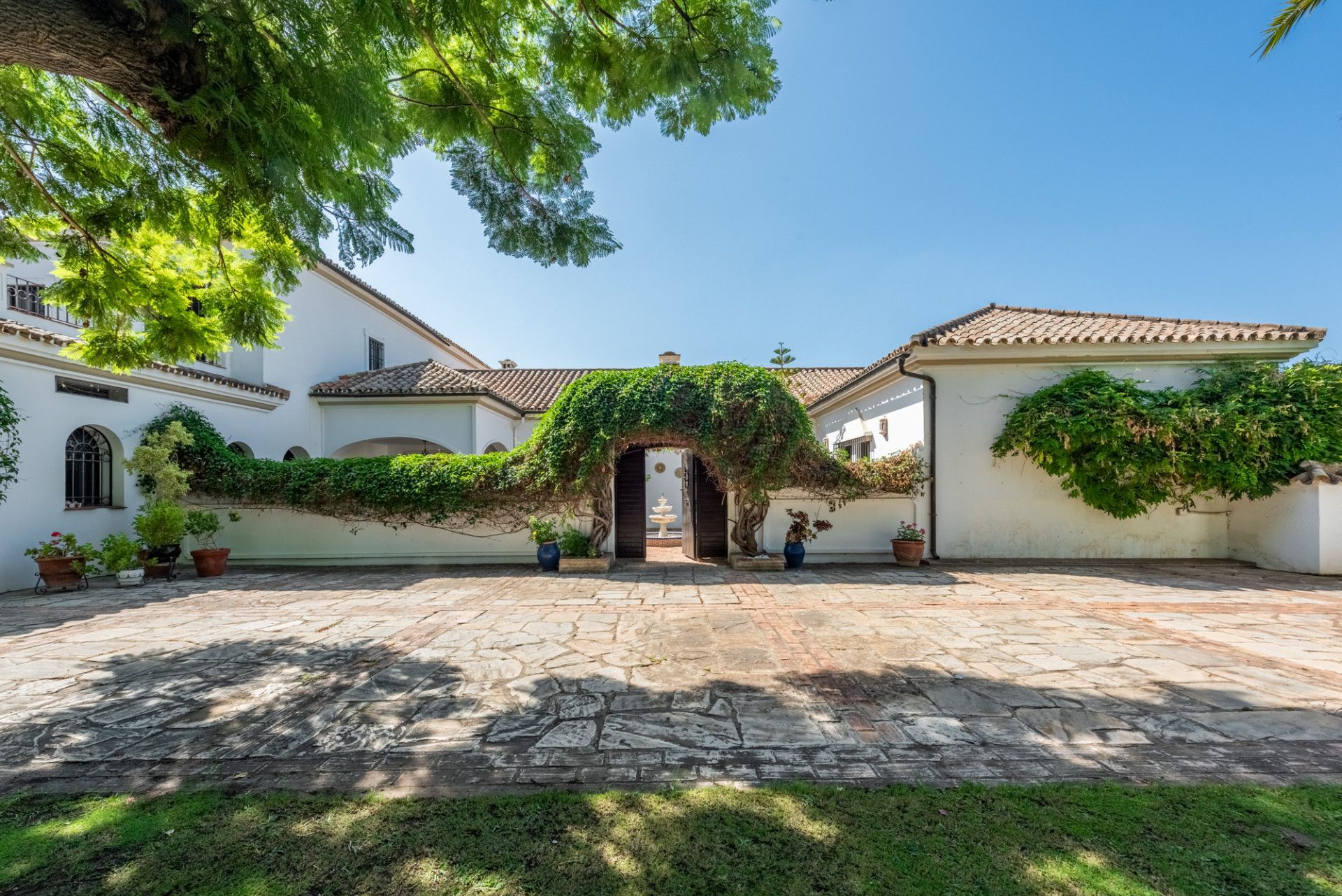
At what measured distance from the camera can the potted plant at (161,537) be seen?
8.98m

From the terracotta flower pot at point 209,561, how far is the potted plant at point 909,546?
42.2ft

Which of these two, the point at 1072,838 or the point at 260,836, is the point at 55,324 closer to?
the point at 260,836

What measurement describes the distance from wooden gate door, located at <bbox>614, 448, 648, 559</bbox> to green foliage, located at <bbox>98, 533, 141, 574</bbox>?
8.45m

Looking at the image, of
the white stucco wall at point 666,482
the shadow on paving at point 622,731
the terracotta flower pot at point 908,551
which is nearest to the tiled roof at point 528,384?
the white stucco wall at point 666,482

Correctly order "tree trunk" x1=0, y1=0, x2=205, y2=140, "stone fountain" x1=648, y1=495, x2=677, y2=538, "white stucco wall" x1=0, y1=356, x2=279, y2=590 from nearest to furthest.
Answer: "tree trunk" x1=0, y1=0, x2=205, y2=140
"white stucco wall" x1=0, y1=356, x2=279, y2=590
"stone fountain" x1=648, y1=495, x2=677, y2=538

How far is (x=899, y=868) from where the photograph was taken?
2020mm

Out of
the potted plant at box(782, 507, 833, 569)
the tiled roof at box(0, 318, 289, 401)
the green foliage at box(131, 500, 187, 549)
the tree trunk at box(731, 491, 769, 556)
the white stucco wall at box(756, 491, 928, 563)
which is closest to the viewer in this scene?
the tiled roof at box(0, 318, 289, 401)

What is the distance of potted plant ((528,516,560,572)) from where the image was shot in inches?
383

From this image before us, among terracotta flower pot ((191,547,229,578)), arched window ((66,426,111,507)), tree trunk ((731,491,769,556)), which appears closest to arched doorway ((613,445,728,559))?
tree trunk ((731,491,769,556))

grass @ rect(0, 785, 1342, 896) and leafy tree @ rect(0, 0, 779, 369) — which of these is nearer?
grass @ rect(0, 785, 1342, 896)

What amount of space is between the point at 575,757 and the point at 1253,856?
10.1ft

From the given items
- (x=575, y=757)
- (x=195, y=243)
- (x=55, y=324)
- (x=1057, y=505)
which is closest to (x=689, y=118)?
(x=575, y=757)

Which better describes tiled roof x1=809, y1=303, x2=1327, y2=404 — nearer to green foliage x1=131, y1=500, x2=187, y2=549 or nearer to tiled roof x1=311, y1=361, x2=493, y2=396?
tiled roof x1=311, y1=361, x2=493, y2=396

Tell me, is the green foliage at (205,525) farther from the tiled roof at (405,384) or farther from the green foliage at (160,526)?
the tiled roof at (405,384)
